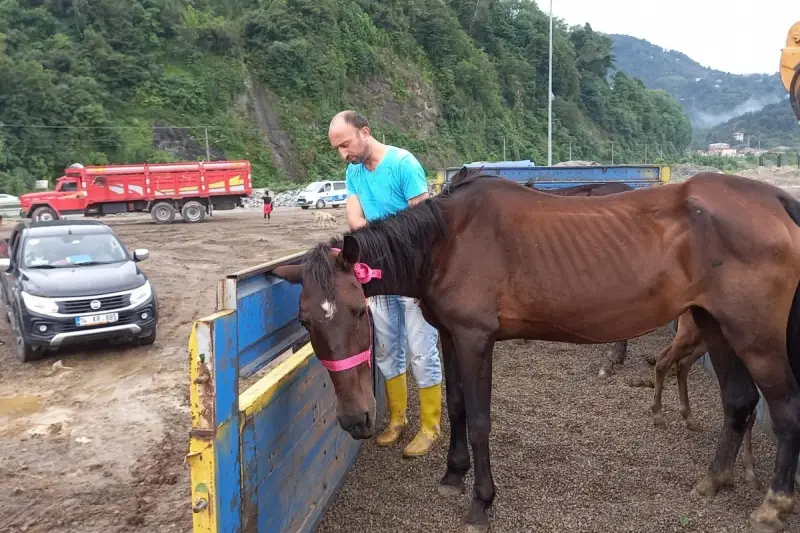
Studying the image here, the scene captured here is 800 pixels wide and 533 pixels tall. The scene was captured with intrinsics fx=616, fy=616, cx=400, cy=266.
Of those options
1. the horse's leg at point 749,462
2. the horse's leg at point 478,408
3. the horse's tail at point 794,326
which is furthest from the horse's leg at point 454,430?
the horse's tail at point 794,326

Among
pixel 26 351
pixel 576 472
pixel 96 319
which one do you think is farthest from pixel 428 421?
pixel 26 351

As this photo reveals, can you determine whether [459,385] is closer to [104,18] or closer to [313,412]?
[313,412]

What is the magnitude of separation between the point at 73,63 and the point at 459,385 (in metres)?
44.3

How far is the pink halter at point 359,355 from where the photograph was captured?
8.70ft

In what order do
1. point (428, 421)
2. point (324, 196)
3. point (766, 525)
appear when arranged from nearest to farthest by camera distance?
point (766, 525), point (428, 421), point (324, 196)

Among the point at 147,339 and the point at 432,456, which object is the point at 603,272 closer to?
the point at 432,456

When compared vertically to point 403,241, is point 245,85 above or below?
above

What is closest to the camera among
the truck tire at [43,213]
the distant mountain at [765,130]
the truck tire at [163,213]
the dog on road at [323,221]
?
the dog on road at [323,221]

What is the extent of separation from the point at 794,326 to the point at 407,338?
223cm

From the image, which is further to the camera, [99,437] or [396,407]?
[99,437]

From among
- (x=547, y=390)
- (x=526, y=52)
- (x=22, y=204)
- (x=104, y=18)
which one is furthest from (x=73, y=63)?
(x=526, y=52)

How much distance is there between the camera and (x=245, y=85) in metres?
44.1

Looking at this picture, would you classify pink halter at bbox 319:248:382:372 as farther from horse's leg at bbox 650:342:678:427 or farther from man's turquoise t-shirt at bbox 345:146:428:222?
horse's leg at bbox 650:342:678:427

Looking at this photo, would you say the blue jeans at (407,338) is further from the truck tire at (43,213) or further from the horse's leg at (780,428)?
the truck tire at (43,213)
